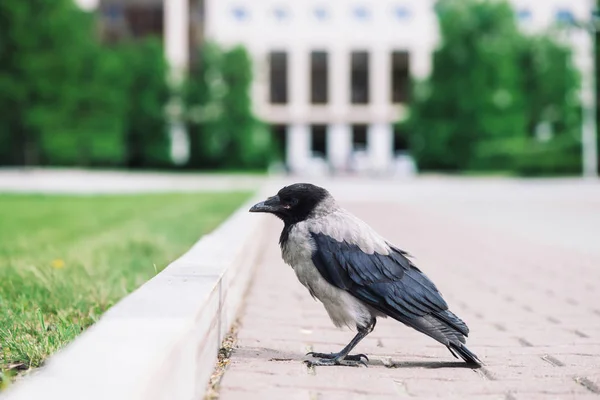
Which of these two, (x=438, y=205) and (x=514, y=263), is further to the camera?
(x=438, y=205)

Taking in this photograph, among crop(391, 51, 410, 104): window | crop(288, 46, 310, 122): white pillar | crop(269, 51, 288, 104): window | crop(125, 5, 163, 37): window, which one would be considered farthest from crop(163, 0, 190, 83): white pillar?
crop(391, 51, 410, 104): window

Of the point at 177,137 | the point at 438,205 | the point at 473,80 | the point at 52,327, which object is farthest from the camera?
the point at 177,137

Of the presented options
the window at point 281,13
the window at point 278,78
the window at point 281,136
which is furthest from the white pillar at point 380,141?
the window at point 281,13

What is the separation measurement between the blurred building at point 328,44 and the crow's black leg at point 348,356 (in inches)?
2282

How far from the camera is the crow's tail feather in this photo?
371 cm

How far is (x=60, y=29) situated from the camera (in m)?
36.0

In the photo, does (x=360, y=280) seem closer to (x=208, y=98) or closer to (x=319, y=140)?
(x=208, y=98)

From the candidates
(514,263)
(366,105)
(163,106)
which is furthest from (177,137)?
(514,263)

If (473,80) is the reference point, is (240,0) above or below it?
above

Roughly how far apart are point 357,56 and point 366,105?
4332 mm

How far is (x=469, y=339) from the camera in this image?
4629 millimetres

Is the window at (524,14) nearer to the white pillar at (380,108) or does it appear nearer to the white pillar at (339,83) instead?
the white pillar at (380,108)

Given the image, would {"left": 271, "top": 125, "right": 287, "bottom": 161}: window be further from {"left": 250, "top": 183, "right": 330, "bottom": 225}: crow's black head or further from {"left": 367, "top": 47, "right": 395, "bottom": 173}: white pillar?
{"left": 250, "top": 183, "right": 330, "bottom": 225}: crow's black head

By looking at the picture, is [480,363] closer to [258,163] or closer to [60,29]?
[60,29]
